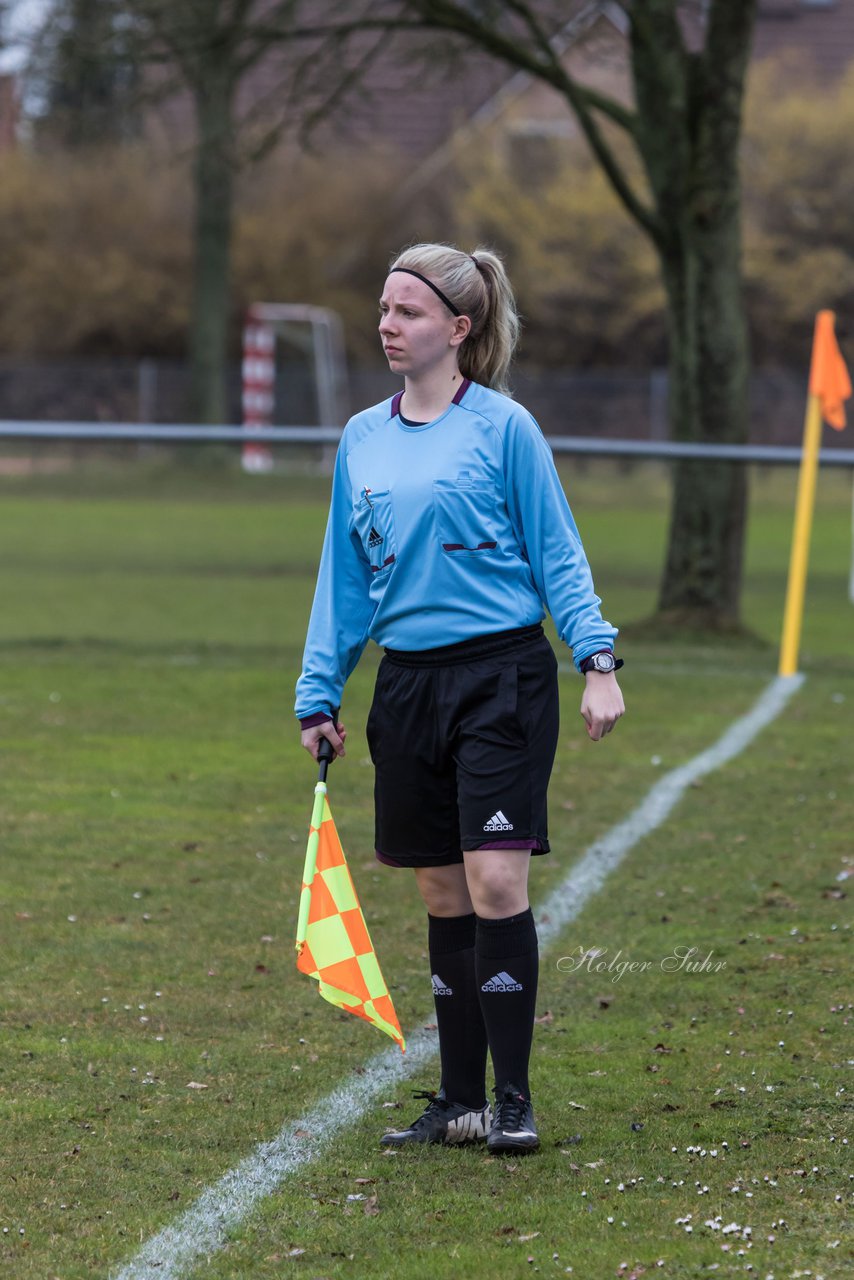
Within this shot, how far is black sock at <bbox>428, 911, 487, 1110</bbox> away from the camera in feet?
14.2

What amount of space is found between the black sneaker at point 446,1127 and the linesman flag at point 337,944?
0.70 ft

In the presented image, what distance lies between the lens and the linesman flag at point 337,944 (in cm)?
414

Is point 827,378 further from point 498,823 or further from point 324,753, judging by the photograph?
point 498,823

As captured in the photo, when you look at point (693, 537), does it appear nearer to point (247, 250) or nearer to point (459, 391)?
point (459, 391)

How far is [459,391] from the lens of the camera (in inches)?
167

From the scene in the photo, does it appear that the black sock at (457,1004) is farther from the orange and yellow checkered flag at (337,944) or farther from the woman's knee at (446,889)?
the orange and yellow checkered flag at (337,944)

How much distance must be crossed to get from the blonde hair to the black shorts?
2.00 ft

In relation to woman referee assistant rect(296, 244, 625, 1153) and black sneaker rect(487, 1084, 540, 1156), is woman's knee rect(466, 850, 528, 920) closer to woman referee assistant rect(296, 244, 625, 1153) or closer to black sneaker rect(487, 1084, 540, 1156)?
woman referee assistant rect(296, 244, 625, 1153)

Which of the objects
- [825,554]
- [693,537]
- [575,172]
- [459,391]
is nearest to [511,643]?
[459,391]

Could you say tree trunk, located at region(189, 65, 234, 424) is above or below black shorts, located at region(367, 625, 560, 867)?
above

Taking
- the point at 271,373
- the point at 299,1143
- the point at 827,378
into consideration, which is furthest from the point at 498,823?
the point at 271,373

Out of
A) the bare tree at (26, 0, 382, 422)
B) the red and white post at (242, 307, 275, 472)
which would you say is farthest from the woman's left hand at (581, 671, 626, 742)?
the red and white post at (242, 307, 275, 472)

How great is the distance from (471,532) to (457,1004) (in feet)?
3.53

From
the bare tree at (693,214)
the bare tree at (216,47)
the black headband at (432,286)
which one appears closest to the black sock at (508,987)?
the black headband at (432,286)
